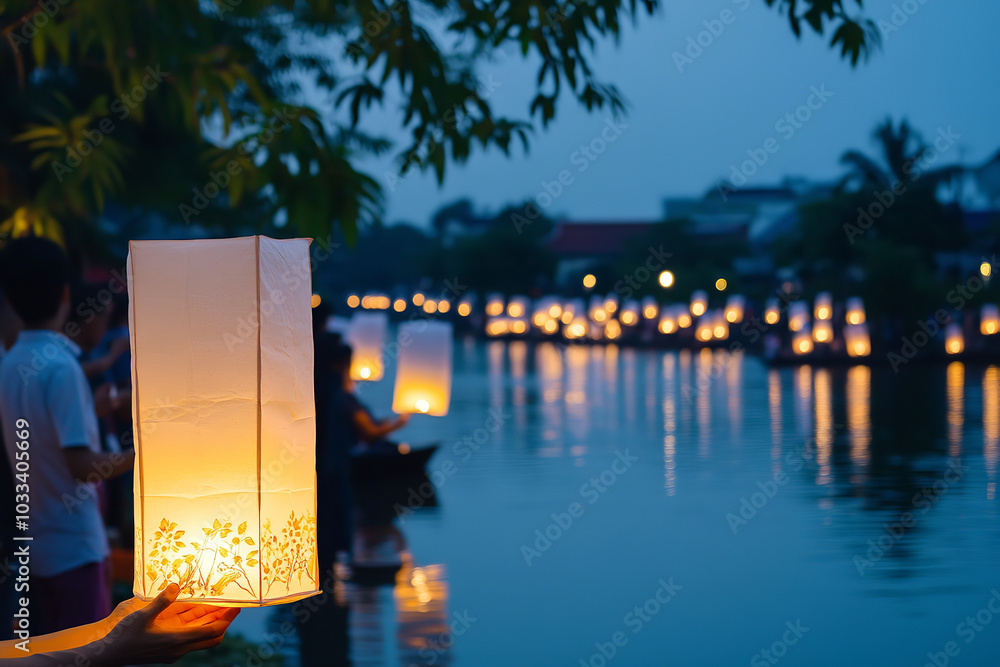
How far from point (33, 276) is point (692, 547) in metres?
6.62

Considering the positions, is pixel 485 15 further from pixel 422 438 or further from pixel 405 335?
pixel 422 438

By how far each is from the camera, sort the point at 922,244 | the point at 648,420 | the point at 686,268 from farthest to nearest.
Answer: the point at 686,268 < the point at 922,244 < the point at 648,420

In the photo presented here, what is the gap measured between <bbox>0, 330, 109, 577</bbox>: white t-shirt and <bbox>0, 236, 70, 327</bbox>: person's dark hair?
6cm

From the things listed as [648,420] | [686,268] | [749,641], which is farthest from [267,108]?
[686,268]

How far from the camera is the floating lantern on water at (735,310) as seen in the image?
42812 mm

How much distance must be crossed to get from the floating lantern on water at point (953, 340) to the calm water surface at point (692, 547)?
1384 cm

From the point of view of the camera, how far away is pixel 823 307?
35.7 metres

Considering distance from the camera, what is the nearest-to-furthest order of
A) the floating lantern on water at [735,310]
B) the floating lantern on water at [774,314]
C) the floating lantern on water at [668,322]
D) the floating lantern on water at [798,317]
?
the floating lantern on water at [798,317] → the floating lantern on water at [774,314] → the floating lantern on water at [735,310] → the floating lantern on water at [668,322]

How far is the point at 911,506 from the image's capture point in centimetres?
1064

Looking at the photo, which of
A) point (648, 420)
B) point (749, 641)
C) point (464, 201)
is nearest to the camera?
point (749, 641)

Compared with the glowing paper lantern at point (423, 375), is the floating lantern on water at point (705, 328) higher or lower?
higher

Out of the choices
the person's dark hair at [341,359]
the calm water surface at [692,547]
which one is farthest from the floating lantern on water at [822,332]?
the person's dark hair at [341,359]

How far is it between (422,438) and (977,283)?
22.4 m

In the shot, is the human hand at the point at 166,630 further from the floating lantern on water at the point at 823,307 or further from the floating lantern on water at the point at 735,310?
the floating lantern on water at the point at 735,310
